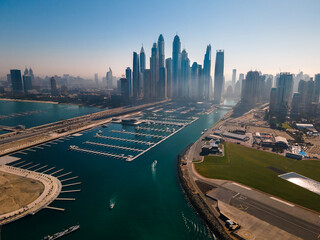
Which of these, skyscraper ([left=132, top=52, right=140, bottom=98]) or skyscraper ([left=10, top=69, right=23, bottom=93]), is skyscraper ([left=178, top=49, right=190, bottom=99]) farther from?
skyscraper ([left=10, top=69, right=23, bottom=93])

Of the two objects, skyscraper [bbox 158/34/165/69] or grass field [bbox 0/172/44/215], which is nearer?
grass field [bbox 0/172/44/215]

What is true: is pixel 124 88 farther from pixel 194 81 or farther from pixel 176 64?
pixel 194 81

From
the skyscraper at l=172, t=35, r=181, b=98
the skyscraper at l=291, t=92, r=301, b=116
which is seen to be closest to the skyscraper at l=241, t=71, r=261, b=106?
the skyscraper at l=291, t=92, r=301, b=116

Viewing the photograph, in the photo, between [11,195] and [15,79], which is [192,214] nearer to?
[11,195]

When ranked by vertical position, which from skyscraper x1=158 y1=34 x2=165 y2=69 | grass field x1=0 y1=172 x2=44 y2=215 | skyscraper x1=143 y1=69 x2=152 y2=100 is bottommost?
grass field x1=0 y1=172 x2=44 y2=215

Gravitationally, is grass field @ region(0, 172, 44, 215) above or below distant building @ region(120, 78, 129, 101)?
below

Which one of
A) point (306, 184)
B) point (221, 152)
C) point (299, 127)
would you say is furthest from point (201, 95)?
point (306, 184)

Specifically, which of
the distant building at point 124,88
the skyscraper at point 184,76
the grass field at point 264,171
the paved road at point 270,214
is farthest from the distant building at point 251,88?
the paved road at point 270,214

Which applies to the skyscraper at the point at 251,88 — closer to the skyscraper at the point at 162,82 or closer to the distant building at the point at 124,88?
the skyscraper at the point at 162,82
